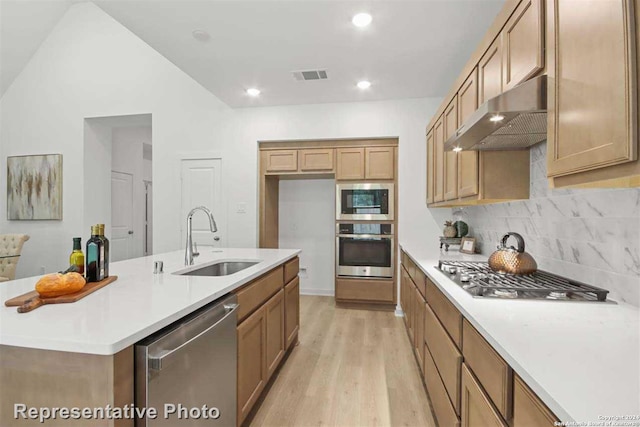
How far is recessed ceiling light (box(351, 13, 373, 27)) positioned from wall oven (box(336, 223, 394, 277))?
2341 mm

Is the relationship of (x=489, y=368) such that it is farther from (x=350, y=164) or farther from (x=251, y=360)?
(x=350, y=164)

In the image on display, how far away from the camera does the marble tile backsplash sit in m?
1.26

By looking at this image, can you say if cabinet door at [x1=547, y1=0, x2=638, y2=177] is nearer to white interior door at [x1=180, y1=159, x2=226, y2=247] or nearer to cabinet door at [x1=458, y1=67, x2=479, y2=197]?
cabinet door at [x1=458, y1=67, x2=479, y2=197]

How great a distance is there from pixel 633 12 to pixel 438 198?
2458mm

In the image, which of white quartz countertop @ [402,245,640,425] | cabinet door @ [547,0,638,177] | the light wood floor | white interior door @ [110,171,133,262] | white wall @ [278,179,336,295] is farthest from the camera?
white interior door @ [110,171,133,262]

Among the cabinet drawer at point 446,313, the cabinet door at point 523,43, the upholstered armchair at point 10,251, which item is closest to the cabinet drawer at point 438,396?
the cabinet drawer at point 446,313

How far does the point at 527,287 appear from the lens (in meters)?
1.42

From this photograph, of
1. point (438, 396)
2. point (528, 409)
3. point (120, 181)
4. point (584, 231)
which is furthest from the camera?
point (120, 181)

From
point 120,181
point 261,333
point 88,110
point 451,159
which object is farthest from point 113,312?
point 120,181

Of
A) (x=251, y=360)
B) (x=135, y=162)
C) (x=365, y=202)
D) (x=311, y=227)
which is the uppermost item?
(x=135, y=162)

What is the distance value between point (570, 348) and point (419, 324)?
5.26 ft

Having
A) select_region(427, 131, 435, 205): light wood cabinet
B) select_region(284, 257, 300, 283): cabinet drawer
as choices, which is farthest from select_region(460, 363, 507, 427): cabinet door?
select_region(427, 131, 435, 205): light wood cabinet

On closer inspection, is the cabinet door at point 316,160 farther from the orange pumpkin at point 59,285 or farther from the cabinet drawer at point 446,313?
the orange pumpkin at point 59,285

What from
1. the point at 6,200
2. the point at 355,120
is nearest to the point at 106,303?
the point at 355,120
